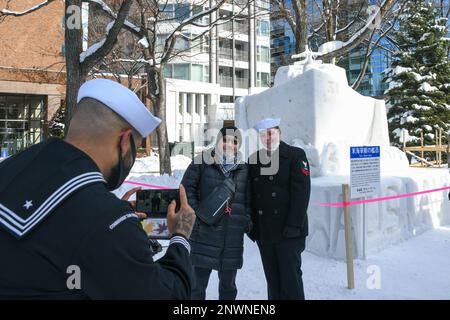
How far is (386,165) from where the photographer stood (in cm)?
799

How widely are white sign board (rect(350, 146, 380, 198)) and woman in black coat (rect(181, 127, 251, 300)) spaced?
1.87m

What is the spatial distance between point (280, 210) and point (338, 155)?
389cm

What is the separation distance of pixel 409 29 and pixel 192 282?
1062 inches

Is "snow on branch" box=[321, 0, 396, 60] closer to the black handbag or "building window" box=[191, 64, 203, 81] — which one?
the black handbag

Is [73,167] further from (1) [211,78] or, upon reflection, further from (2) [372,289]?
(1) [211,78]

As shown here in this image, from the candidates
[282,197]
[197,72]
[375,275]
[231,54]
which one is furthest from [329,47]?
[231,54]

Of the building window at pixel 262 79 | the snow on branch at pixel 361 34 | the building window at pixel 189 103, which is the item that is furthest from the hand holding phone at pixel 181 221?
the building window at pixel 262 79

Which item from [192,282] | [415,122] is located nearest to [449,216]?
[192,282]

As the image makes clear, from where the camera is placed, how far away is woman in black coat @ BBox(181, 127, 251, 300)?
3.68m

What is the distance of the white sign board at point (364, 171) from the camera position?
16.9ft

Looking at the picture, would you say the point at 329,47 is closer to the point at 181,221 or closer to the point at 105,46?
Answer: the point at 105,46

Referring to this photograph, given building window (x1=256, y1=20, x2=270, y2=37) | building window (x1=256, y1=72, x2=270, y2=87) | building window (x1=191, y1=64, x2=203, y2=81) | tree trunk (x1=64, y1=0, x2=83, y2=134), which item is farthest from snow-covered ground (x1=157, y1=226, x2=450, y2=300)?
building window (x1=256, y1=20, x2=270, y2=37)

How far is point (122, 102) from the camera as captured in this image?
1438mm

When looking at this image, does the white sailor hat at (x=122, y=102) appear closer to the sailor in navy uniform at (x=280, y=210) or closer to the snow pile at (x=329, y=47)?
the sailor in navy uniform at (x=280, y=210)
